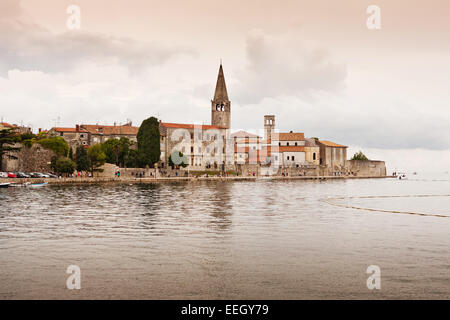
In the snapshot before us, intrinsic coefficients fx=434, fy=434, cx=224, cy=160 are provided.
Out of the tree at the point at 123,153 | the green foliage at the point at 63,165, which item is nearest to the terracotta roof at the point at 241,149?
the tree at the point at 123,153

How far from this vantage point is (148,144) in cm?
8456

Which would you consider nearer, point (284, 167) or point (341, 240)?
point (341, 240)

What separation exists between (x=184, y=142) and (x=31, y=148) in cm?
3991

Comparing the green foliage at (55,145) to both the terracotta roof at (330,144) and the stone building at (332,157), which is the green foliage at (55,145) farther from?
the terracotta roof at (330,144)

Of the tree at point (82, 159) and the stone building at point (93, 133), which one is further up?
the stone building at point (93, 133)

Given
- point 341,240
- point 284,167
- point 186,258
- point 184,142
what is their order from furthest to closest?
point 284,167 < point 184,142 < point 341,240 < point 186,258

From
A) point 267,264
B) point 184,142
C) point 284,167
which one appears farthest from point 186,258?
point 284,167

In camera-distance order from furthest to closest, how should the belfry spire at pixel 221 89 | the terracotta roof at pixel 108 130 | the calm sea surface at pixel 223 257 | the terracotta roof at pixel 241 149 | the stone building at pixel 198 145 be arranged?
the belfry spire at pixel 221 89
the terracotta roof at pixel 241 149
the terracotta roof at pixel 108 130
the stone building at pixel 198 145
the calm sea surface at pixel 223 257

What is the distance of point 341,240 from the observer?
50.8 ft

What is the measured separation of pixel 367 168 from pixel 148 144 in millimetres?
78985

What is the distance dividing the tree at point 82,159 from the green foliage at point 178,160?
87.3ft

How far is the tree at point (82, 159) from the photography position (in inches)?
2911

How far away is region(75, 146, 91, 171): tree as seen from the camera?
243ft
